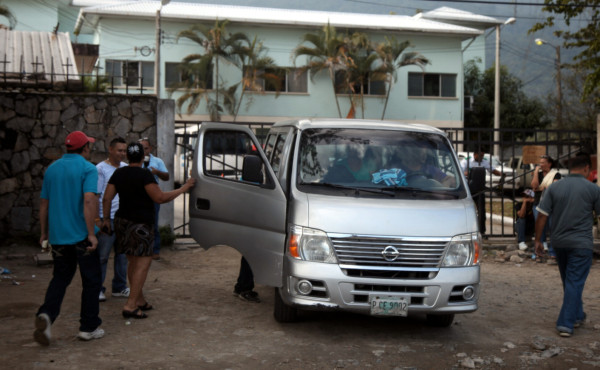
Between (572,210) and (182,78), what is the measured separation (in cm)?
2731

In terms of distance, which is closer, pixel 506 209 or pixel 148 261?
pixel 148 261

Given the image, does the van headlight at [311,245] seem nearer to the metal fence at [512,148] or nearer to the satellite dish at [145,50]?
the metal fence at [512,148]

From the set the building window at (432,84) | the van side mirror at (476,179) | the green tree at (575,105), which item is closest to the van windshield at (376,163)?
the van side mirror at (476,179)

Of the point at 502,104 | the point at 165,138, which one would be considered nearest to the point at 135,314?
the point at 165,138

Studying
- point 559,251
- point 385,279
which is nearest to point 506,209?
point 559,251

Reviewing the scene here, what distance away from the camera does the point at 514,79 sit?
45.5 metres

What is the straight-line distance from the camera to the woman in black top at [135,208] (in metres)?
7.24

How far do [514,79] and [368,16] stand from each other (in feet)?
40.7

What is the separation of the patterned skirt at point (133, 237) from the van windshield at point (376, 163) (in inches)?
64.2

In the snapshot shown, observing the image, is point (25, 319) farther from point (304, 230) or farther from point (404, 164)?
point (404, 164)

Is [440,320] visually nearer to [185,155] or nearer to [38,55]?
[185,155]

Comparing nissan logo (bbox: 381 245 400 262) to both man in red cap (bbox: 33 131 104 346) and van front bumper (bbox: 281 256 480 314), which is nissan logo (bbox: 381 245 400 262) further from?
man in red cap (bbox: 33 131 104 346)

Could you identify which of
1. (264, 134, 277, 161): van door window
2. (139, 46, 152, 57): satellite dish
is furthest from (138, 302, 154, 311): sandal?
(139, 46, 152, 57): satellite dish

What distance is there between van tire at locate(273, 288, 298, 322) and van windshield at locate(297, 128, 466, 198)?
1183 millimetres
